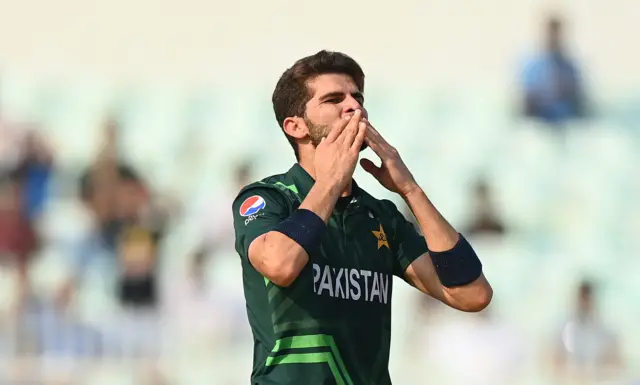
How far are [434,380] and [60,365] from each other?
3252 mm

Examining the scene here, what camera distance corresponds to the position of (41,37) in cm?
1348

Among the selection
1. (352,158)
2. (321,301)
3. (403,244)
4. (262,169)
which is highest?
(352,158)

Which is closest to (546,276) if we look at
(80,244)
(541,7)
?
(541,7)

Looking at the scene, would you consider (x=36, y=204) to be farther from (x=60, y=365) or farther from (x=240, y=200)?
(x=240, y=200)

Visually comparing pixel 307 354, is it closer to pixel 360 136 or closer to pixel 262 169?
pixel 360 136

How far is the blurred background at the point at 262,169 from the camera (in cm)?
1071

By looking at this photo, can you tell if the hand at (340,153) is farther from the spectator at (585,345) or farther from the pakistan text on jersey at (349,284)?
the spectator at (585,345)

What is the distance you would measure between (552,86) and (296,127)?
328 inches

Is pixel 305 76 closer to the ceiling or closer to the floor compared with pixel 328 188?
closer to the ceiling

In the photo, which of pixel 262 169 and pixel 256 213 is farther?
pixel 262 169

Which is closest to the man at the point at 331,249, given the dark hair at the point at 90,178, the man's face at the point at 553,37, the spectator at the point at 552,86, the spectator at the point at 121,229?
the spectator at the point at 121,229

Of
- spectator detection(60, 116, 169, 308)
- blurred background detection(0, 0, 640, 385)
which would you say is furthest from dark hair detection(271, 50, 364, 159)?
spectator detection(60, 116, 169, 308)

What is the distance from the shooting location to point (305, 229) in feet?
11.8

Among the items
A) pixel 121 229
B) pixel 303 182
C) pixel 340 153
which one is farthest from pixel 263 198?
pixel 121 229
